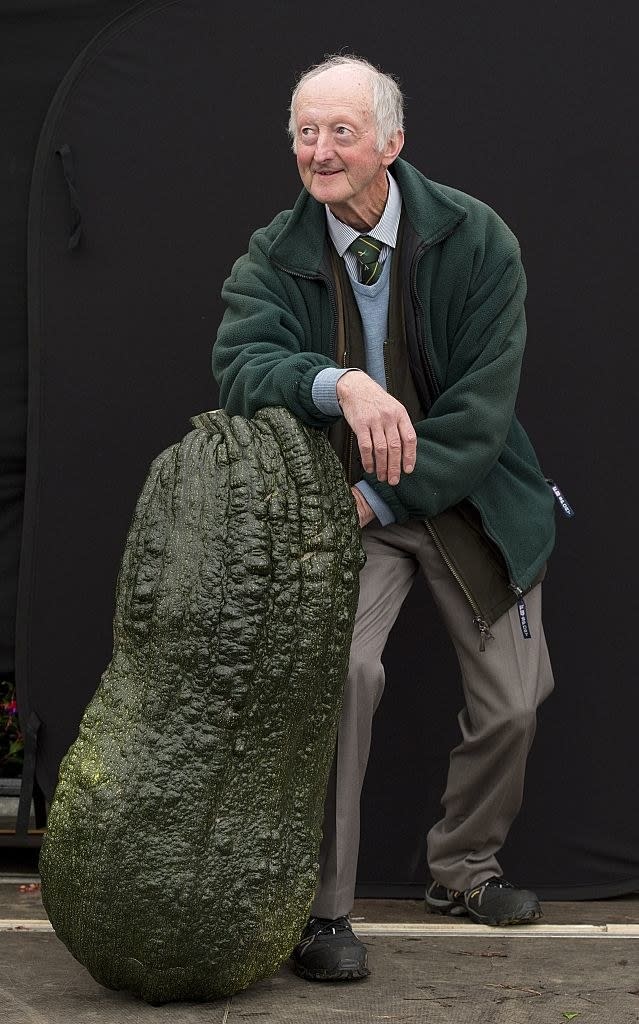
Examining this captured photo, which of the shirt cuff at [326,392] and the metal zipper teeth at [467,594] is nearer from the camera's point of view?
the shirt cuff at [326,392]

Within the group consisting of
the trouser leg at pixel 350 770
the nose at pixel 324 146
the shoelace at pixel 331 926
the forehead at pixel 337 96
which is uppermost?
the forehead at pixel 337 96

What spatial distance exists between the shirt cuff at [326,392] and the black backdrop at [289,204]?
1.07 meters

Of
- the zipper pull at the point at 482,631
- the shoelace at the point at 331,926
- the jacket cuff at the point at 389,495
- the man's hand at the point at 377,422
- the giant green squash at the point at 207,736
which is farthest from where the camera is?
the zipper pull at the point at 482,631

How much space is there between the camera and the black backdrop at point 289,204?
3.60 metres

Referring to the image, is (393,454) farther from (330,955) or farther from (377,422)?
(330,955)

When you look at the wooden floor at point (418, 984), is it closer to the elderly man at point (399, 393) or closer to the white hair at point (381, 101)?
the elderly man at point (399, 393)

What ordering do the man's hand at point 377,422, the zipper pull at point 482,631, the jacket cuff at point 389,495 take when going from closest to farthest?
the man's hand at point 377,422
the jacket cuff at point 389,495
the zipper pull at point 482,631

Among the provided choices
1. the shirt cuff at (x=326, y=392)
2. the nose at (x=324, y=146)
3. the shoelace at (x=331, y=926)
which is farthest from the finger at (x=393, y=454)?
the shoelace at (x=331, y=926)

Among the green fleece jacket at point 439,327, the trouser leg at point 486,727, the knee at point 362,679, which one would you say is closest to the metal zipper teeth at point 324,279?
the green fleece jacket at point 439,327

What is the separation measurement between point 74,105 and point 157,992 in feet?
7.46

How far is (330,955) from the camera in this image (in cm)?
269

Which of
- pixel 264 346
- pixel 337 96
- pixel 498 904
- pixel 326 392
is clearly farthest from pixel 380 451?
pixel 498 904

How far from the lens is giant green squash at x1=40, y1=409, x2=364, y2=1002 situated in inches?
95.8

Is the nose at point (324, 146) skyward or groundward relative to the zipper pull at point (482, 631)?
skyward
